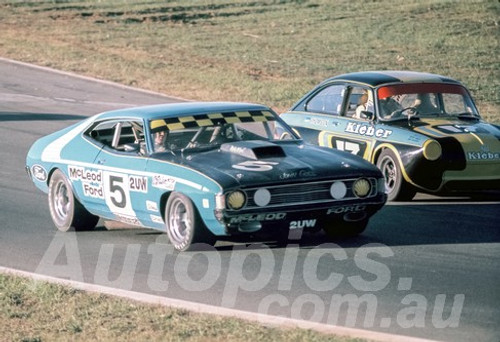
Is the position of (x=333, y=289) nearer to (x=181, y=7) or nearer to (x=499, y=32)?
(x=499, y=32)

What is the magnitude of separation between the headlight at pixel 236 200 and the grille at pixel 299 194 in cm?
5

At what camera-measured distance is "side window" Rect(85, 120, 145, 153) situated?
1155 centimetres

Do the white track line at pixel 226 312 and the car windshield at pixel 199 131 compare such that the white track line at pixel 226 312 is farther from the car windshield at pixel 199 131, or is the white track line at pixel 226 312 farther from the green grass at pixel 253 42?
the green grass at pixel 253 42

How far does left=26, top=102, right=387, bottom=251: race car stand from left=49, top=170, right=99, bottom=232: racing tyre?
10mm

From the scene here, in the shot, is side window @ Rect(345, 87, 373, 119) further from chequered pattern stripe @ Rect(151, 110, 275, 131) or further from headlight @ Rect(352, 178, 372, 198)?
headlight @ Rect(352, 178, 372, 198)

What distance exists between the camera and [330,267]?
32.7 ft

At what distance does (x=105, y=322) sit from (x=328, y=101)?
7.02 metres

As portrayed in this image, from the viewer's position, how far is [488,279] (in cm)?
947

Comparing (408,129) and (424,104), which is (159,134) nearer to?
(408,129)

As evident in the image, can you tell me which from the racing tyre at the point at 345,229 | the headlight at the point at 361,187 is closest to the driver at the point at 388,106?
the racing tyre at the point at 345,229

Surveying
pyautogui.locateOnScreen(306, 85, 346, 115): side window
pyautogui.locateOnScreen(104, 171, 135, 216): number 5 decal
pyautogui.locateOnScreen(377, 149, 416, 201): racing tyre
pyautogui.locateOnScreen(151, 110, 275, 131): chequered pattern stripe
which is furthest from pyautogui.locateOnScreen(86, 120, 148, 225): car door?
pyautogui.locateOnScreen(306, 85, 346, 115): side window

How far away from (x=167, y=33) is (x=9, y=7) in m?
8.12

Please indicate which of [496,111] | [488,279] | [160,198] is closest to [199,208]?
[160,198]

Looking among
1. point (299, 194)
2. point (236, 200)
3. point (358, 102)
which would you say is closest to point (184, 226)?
point (236, 200)
